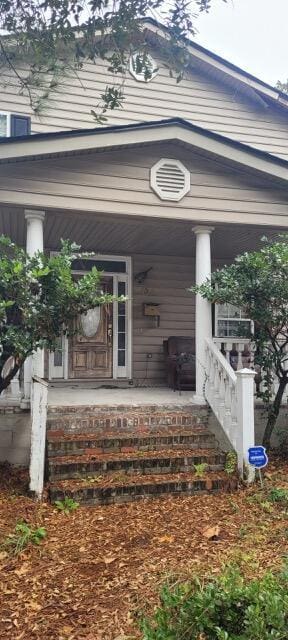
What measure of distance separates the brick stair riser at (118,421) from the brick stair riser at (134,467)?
682 mm

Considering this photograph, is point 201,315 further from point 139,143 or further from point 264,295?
point 139,143

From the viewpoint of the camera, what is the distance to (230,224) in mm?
6707

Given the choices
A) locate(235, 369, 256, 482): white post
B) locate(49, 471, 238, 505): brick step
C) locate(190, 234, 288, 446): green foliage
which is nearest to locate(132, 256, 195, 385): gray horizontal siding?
locate(190, 234, 288, 446): green foliage

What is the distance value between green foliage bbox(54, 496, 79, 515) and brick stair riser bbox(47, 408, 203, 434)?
3.58 feet

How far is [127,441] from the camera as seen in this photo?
17.2ft

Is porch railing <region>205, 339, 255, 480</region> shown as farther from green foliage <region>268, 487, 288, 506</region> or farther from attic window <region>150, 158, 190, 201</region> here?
attic window <region>150, 158, 190, 201</region>

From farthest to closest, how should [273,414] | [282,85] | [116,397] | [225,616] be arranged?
1. [282,85]
2. [116,397]
3. [273,414]
4. [225,616]

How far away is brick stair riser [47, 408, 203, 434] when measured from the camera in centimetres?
543

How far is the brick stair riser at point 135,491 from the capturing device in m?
4.41

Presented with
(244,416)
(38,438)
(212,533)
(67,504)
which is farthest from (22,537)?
(244,416)

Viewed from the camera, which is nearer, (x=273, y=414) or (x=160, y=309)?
(x=273, y=414)

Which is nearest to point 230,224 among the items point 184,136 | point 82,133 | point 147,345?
point 184,136

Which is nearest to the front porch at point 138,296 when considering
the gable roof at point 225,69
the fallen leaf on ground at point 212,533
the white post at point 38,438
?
the white post at point 38,438

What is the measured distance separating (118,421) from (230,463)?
4.35ft
